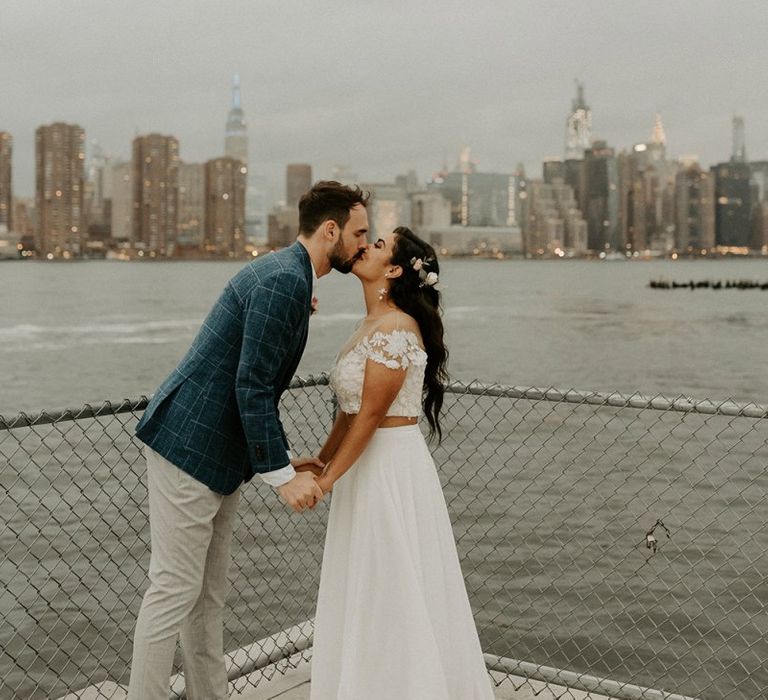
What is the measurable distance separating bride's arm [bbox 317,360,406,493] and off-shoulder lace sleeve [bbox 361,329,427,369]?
0.03 m

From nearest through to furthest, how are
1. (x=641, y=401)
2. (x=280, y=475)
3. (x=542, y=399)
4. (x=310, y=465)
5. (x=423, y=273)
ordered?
(x=280, y=475)
(x=423, y=273)
(x=310, y=465)
(x=641, y=401)
(x=542, y=399)

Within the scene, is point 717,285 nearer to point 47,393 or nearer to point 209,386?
point 47,393

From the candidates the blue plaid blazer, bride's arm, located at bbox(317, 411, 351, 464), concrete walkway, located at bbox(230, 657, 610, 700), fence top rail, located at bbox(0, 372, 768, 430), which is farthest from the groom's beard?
concrete walkway, located at bbox(230, 657, 610, 700)

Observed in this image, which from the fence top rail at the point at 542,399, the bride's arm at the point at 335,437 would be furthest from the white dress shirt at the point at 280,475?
the fence top rail at the point at 542,399

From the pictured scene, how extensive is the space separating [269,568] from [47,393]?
27078 mm

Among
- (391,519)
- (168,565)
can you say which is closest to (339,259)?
(391,519)

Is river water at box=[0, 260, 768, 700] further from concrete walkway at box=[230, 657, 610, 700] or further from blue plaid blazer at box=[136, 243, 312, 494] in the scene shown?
blue plaid blazer at box=[136, 243, 312, 494]

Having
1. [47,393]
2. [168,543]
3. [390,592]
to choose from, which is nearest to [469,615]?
[390,592]

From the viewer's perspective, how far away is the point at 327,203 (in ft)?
13.5

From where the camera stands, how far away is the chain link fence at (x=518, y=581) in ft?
19.5

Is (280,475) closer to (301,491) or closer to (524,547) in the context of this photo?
(301,491)

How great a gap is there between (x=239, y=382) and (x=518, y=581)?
26.4ft

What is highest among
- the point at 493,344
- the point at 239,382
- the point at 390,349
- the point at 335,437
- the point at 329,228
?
the point at 329,228

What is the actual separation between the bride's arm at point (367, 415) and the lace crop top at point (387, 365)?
0.04m
